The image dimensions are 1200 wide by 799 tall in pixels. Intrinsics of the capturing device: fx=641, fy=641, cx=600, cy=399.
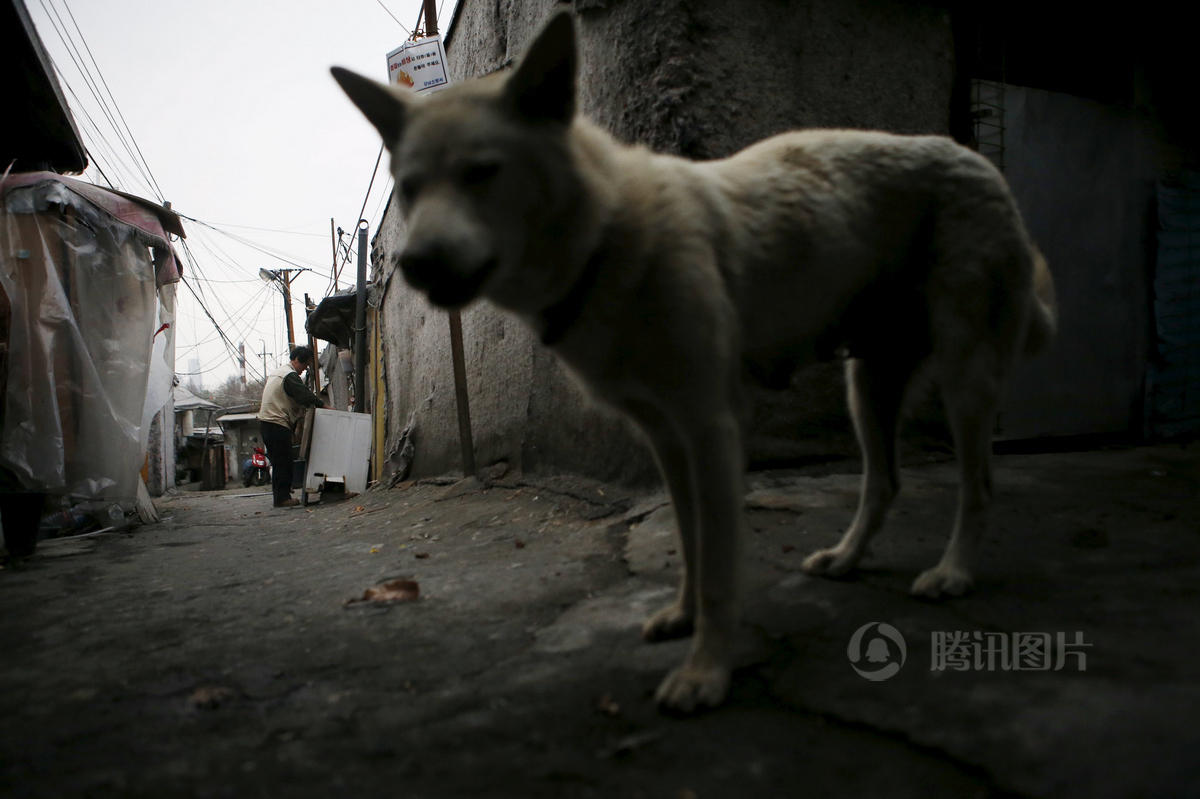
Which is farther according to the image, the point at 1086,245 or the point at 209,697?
the point at 1086,245

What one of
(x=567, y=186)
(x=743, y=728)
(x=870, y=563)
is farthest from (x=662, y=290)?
(x=870, y=563)

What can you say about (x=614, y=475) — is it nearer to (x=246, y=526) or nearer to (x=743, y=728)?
(x=743, y=728)

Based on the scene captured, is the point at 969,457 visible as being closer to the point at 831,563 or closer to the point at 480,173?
the point at 831,563

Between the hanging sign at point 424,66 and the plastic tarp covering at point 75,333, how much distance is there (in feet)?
8.54

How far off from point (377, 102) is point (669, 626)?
1.61 meters

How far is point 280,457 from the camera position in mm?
9164

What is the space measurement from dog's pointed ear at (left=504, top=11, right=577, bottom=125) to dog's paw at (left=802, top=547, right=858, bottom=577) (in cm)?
163

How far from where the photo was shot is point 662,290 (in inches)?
60.9

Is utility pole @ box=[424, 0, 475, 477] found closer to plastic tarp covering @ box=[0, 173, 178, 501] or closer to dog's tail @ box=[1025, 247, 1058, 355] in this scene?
plastic tarp covering @ box=[0, 173, 178, 501]

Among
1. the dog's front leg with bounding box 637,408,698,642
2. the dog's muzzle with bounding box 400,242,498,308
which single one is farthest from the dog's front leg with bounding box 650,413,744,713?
the dog's muzzle with bounding box 400,242,498,308

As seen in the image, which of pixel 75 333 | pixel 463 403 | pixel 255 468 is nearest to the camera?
pixel 75 333

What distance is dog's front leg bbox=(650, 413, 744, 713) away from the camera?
4.83 ft

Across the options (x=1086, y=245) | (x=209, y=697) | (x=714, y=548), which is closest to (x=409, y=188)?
(x=714, y=548)

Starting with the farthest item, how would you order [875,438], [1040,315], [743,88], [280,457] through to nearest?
[280,457] → [743,88] → [875,438] → [1040,315]
